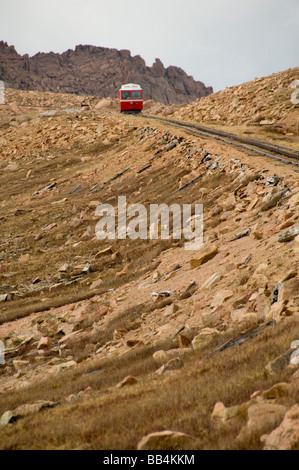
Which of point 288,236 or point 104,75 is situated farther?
point 104,75

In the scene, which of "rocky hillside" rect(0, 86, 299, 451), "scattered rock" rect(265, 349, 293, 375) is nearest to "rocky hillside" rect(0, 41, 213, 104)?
"rocky hillside" rect(0, 86, 299, 451)

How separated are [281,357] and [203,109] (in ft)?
144

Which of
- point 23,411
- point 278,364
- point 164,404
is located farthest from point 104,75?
point 164,404

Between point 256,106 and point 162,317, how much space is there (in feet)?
116

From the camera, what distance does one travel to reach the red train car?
48.4m

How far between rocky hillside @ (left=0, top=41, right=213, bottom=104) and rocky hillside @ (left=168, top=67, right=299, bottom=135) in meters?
129

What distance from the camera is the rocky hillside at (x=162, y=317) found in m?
5.36

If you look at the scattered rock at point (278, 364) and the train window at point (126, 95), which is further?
the train window at point (126, 95)

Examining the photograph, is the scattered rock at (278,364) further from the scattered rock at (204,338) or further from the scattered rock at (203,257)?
the scattered rock at (203,257)

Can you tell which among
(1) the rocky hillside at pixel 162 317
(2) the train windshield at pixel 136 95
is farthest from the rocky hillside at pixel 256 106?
(1) the rocky hillside at pixel 162 317

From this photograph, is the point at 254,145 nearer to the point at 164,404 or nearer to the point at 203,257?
the point at 203,257

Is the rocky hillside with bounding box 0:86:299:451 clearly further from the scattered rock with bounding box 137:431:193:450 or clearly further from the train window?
the train window

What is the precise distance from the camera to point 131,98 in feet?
163

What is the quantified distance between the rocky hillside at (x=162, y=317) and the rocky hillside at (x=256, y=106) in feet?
35.1
